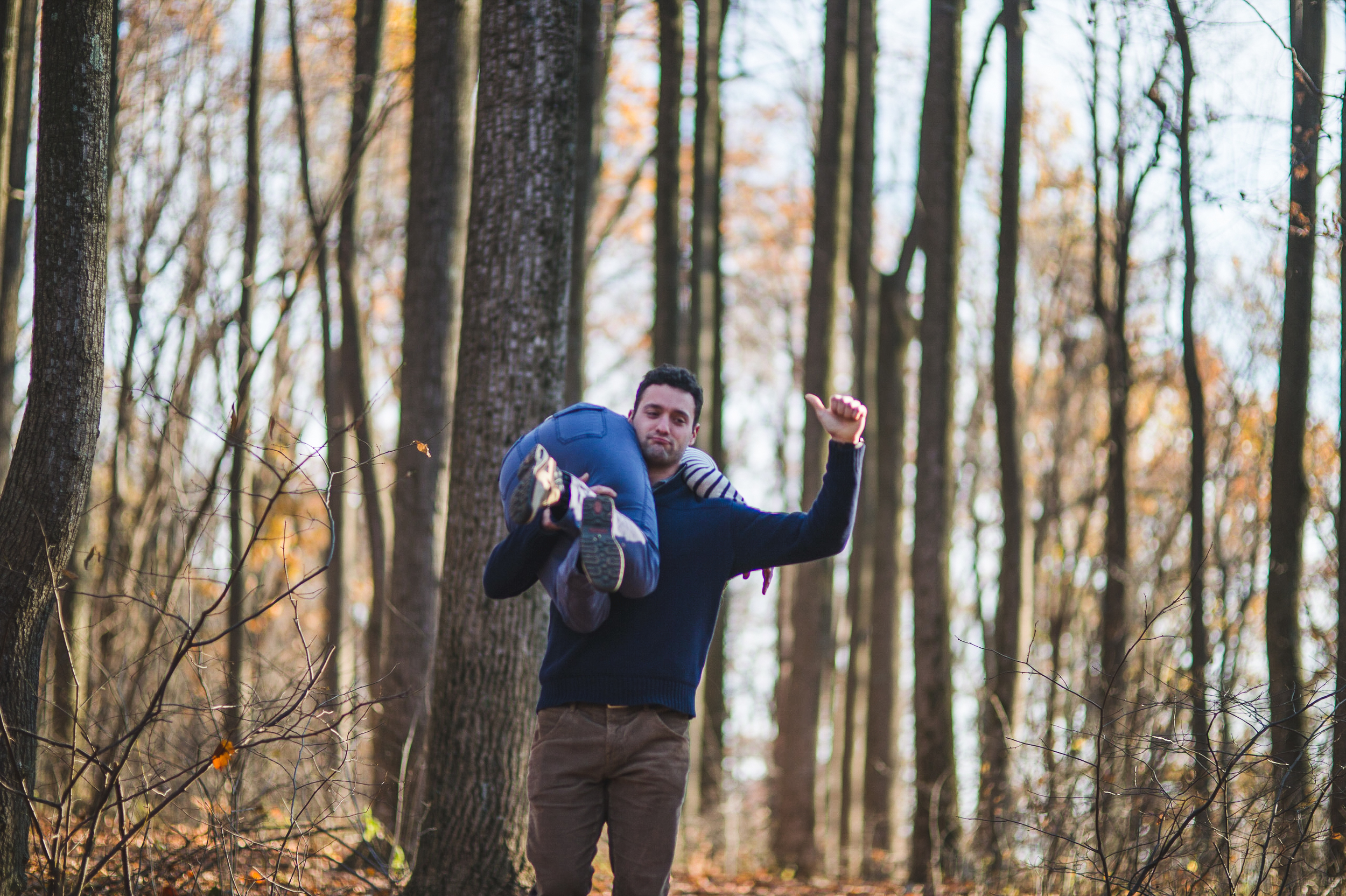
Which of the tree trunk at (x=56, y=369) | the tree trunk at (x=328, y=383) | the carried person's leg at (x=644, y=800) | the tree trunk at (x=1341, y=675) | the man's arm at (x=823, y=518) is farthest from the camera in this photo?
the tree trunk at (x=328, y=383)

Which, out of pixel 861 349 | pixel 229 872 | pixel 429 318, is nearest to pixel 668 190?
pixel 429 318

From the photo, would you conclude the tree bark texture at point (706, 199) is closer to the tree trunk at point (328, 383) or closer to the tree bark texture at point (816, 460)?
the tree bark texture at point (816, 460)

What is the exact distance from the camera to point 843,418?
348cm

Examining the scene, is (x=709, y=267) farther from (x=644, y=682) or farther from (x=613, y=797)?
(x=613, y=797)

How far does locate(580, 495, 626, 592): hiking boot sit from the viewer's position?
3047mm

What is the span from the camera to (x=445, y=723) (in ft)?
17.4

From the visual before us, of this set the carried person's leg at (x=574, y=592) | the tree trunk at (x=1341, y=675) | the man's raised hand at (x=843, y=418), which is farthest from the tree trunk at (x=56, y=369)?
the tree trunk at (x=1341, y=675)

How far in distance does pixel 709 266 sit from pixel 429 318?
4.52 metres

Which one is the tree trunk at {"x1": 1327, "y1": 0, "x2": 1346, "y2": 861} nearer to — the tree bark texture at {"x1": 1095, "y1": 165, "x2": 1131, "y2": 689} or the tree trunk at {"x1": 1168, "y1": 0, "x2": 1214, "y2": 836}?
the tree trunk at {"x1": 1168, "y1": 0, "x2": 1214, "y2": 836}

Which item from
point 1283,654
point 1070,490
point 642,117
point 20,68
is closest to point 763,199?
point 642,117

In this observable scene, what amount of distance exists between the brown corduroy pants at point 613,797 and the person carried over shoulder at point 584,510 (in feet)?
1.08

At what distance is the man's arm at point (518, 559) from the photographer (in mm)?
3385

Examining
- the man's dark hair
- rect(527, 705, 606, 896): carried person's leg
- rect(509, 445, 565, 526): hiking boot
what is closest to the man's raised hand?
the man's dark hair

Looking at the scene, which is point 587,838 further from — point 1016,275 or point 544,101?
point 1016,275
